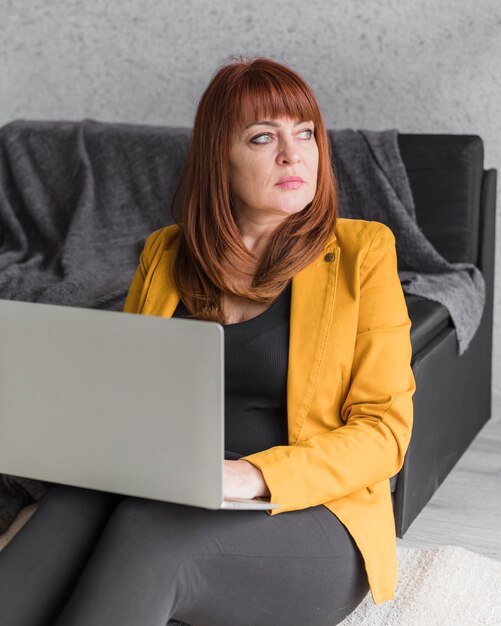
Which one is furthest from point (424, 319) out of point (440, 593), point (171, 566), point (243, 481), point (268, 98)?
point (171, 566)

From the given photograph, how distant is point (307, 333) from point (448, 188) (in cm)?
120

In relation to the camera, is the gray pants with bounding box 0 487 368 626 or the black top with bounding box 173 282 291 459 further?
the black top with bounding box 173 282 291 459

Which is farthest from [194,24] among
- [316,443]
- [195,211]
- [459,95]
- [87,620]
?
[87,620]

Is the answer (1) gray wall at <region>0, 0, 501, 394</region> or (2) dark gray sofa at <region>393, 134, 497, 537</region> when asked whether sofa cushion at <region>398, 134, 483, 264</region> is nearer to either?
(2) dark gray sofa at <region>393, 134, 497, 537</region>

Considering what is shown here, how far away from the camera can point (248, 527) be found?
135 centimetres

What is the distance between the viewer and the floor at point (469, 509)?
83.0 inches

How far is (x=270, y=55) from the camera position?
306 centimetres

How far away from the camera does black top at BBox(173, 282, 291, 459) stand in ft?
5.09

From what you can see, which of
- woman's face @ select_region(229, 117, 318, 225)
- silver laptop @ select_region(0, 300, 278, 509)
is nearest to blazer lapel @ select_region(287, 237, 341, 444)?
woman's face @ select_region(229, 117, 318, 225)

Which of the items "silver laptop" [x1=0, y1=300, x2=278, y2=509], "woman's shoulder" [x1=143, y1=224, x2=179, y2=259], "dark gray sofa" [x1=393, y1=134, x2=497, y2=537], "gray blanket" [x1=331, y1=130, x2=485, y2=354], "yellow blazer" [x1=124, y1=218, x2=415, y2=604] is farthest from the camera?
"gray blanket" [x1=331, y1=130, x2=485, y2=354]

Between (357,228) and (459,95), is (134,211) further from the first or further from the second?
(357,228)

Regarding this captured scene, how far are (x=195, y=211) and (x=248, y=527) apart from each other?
58 cm

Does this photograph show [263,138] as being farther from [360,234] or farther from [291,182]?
[360,234]

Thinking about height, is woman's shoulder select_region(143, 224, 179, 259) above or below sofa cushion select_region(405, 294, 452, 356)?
above
